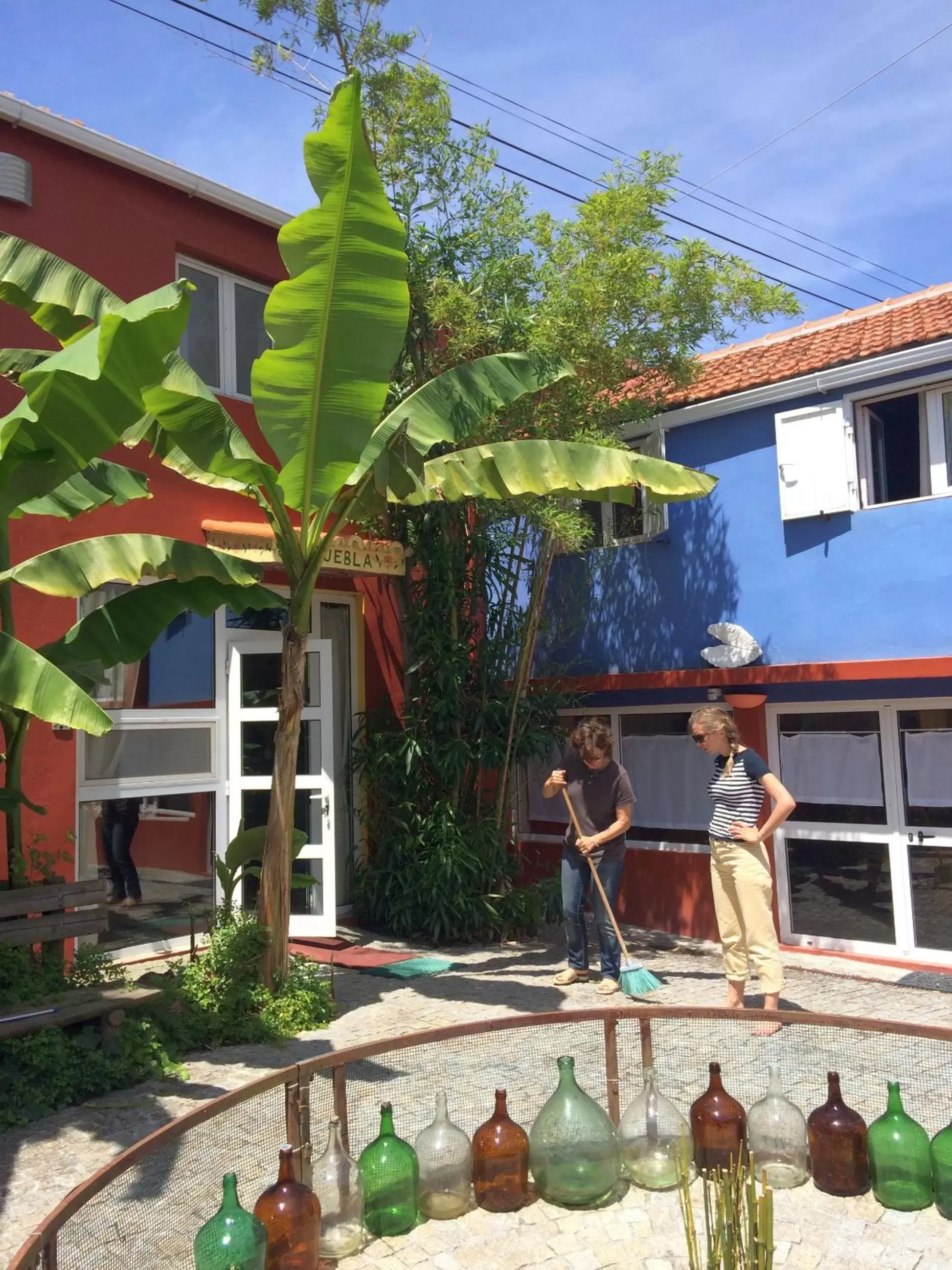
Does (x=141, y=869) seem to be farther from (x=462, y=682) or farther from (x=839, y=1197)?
(x=839, y=1197)

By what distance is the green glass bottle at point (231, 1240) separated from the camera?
3074 millimetres

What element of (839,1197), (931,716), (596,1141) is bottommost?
(839,1197)

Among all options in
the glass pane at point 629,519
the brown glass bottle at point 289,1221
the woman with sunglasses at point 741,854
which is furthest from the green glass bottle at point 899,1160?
the glass pane at point 629,519

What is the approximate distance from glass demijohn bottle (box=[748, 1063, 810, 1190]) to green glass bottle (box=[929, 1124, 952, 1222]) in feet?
1.52

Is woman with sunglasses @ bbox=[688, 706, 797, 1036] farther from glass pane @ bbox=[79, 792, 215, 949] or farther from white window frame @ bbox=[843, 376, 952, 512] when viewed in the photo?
glass pane @ bbox=[79, 792, 215, 949]

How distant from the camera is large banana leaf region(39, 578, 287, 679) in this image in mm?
6012

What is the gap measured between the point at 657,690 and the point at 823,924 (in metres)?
2.59

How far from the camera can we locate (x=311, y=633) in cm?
987

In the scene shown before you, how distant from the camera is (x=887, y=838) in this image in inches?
336

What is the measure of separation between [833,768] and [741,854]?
9.33 ft

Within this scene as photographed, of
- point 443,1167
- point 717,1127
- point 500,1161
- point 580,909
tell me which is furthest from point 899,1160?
point 580,909

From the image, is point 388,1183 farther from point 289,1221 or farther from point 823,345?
point 823,345

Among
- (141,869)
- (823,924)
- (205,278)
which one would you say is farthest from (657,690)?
(205,278)

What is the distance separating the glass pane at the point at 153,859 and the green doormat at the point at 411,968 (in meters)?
1.38
